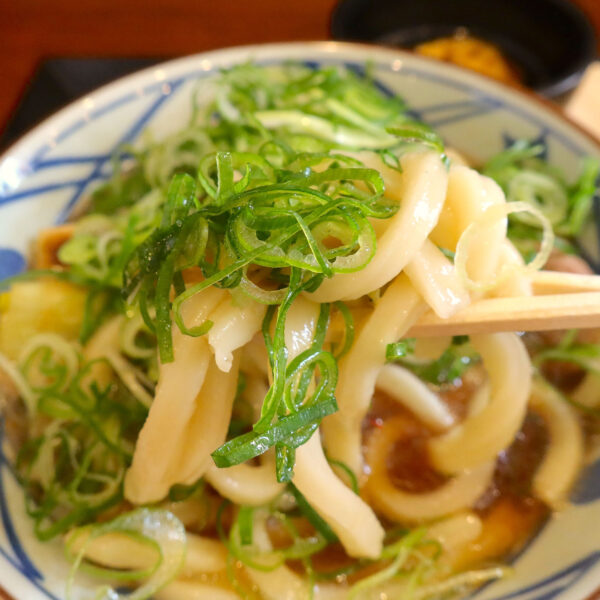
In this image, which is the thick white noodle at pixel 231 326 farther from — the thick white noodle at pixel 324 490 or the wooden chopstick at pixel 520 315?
the wooden chopstick at pixel 520 315

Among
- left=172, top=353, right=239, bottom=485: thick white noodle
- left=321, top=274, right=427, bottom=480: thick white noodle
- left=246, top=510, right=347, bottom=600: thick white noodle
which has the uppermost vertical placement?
left=321, top=274, right=427, bottom=480: thick white noodle

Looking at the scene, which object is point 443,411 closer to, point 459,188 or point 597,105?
point 459,188

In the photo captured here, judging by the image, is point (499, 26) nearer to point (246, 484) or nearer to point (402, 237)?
point (402, 237)

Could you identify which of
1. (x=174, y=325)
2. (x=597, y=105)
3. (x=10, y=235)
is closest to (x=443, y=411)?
(x=174, y=325)

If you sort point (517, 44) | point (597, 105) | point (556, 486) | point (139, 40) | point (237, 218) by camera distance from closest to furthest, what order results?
point (237, 218) → point (556, 486) → point (597, 105) → point (517, 44) → point (139, 40)

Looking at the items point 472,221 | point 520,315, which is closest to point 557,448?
point 520,315

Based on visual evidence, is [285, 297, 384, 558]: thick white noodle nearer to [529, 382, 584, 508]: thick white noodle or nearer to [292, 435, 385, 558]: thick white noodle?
[292, 435, 385, 558]: thick white noodle

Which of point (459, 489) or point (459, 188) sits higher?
point (459, 188)

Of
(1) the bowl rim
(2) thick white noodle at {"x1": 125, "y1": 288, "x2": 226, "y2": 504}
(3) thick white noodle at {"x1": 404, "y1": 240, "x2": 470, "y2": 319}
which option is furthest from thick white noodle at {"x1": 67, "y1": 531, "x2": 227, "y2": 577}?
(1) the bowl rim
